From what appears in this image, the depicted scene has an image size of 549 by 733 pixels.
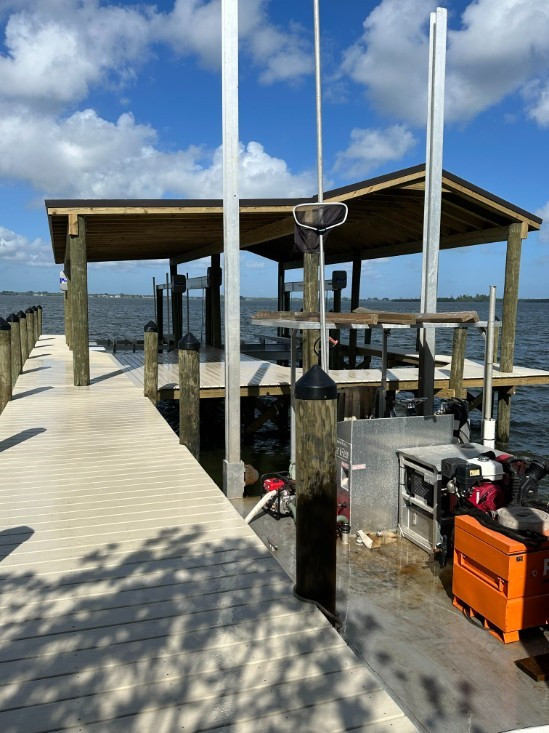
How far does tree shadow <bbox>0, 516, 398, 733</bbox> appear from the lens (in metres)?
2.61

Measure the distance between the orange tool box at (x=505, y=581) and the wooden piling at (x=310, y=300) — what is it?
18.2 ft

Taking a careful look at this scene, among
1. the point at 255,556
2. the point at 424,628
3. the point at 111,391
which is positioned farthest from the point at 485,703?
the point at 111,391

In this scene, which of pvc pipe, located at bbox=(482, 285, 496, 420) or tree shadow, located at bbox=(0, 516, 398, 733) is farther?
pvc pipe, located at bbox=(482, 285, 496, 420)

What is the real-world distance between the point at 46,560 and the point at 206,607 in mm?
1312

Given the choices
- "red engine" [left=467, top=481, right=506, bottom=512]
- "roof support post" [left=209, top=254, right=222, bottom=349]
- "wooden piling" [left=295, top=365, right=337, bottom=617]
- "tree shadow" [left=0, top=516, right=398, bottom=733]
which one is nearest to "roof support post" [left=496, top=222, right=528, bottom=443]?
"red engine" [left=467, top=481, right=506, bottom=512]

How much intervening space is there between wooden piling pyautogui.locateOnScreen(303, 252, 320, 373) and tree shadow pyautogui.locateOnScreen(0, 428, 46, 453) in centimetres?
440

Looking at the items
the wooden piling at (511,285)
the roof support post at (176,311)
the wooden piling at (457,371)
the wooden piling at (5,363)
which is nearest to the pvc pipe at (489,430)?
the wooden piling at (457,371)

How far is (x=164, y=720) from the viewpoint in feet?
8.43

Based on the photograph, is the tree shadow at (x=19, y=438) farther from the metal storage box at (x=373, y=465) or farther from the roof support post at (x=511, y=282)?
the roof support post at (x=511, y=282)

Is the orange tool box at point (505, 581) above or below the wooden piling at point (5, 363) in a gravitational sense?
below

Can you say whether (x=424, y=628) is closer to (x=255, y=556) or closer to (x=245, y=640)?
(x=255, y=556)

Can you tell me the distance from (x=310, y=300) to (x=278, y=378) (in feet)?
10.2

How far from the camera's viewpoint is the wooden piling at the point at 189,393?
821 centimetres

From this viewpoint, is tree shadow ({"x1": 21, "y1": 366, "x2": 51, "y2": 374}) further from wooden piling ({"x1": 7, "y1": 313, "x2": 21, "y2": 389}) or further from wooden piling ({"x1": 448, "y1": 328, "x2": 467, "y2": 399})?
wooden piling ({"x1": 448, "y1": 328, "x2": 467, "y2": 399})
